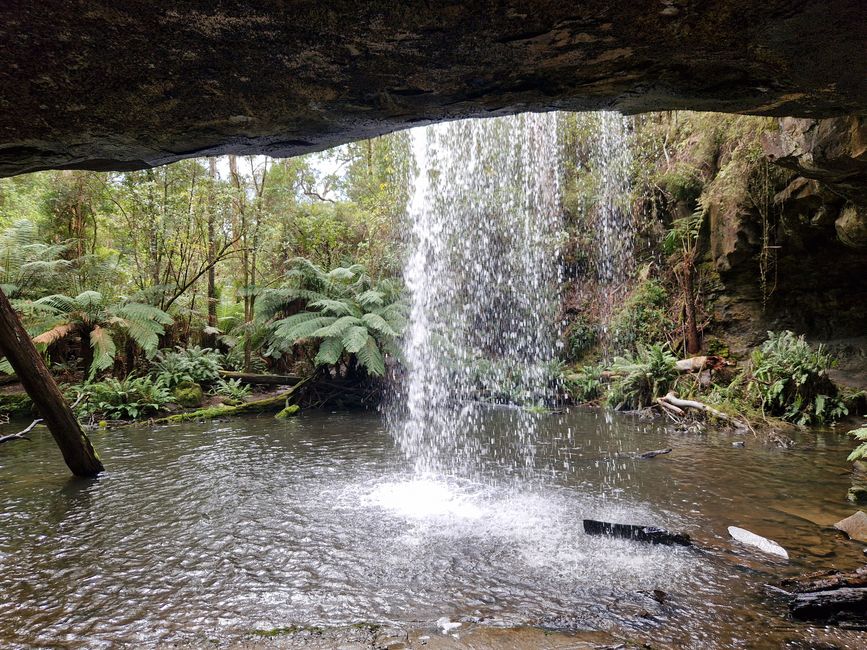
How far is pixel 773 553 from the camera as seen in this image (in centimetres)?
305

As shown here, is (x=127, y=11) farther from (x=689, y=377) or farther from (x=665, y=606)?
(x=689, y=377)

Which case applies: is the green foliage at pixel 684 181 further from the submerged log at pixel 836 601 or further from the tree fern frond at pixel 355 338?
the submerged log at pixel 836 601

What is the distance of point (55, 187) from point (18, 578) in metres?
13.4

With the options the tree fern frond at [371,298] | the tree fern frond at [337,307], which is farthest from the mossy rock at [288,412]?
the tree fern frond at [371,298]

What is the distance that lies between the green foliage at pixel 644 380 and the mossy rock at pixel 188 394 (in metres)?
8.61

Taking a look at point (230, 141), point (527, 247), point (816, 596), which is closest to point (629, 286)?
point (527, 247)

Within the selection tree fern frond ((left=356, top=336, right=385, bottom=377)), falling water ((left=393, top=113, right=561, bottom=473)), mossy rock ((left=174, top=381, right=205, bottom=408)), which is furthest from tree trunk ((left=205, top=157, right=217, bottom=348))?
tree fern frond ((left=356, top=336, right=385, bottom=377))

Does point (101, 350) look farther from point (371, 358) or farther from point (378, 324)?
point (378, 324)

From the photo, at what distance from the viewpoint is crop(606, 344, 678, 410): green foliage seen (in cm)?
900

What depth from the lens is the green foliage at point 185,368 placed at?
34.2 ft

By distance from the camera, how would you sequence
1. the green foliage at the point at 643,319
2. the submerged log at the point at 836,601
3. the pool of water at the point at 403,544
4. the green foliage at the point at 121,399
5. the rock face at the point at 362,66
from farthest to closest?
the green foliage at the point at 643,319 < the green foliage at the point at 121,399 < the pool of water at the point at 403,544 < the submerged log at the point at 836,601 < the rock face at the point at 362,66

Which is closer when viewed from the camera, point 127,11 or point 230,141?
point 127,11

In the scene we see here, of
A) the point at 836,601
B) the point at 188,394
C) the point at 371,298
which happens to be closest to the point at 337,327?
the point at 371,298

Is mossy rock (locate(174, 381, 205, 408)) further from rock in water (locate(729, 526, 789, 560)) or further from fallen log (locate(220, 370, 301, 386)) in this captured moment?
rock in water (locate(729, 526, 789, 560))
